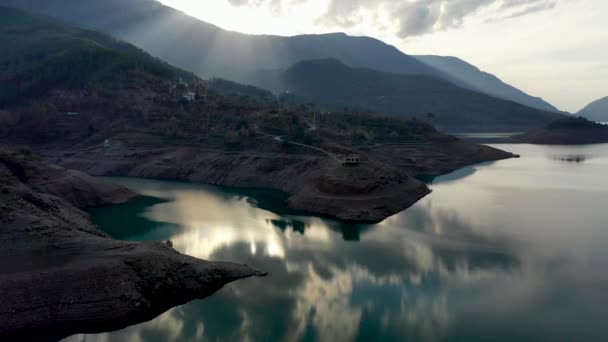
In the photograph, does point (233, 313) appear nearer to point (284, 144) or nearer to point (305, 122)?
point (284, 144)

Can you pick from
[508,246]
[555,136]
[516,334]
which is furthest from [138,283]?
[555,136]

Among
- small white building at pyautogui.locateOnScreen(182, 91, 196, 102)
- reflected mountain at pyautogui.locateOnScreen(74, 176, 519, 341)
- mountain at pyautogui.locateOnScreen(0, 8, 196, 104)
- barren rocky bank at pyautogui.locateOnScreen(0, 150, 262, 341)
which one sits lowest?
reflected mountain at pyautogui.locateOnScreen(74, 176, 519, 341)

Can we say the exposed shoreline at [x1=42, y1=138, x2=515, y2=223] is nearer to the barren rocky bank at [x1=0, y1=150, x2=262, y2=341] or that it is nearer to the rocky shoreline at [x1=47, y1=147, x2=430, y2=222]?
the rocky shoreline at [x1=47, y1=147, x2=430, y2=222]

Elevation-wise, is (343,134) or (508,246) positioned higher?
(343,134)

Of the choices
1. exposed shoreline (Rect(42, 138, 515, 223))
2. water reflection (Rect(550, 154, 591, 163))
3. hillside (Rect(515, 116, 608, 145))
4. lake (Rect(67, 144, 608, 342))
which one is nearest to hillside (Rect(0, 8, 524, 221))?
exposed shoreline (Rect(42, 138, 515, 223))

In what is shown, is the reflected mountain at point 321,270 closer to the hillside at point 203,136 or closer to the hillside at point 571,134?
the hillside at point 203,136

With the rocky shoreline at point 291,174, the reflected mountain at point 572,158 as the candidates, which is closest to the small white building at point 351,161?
the rocky shoreline at point 291,174
